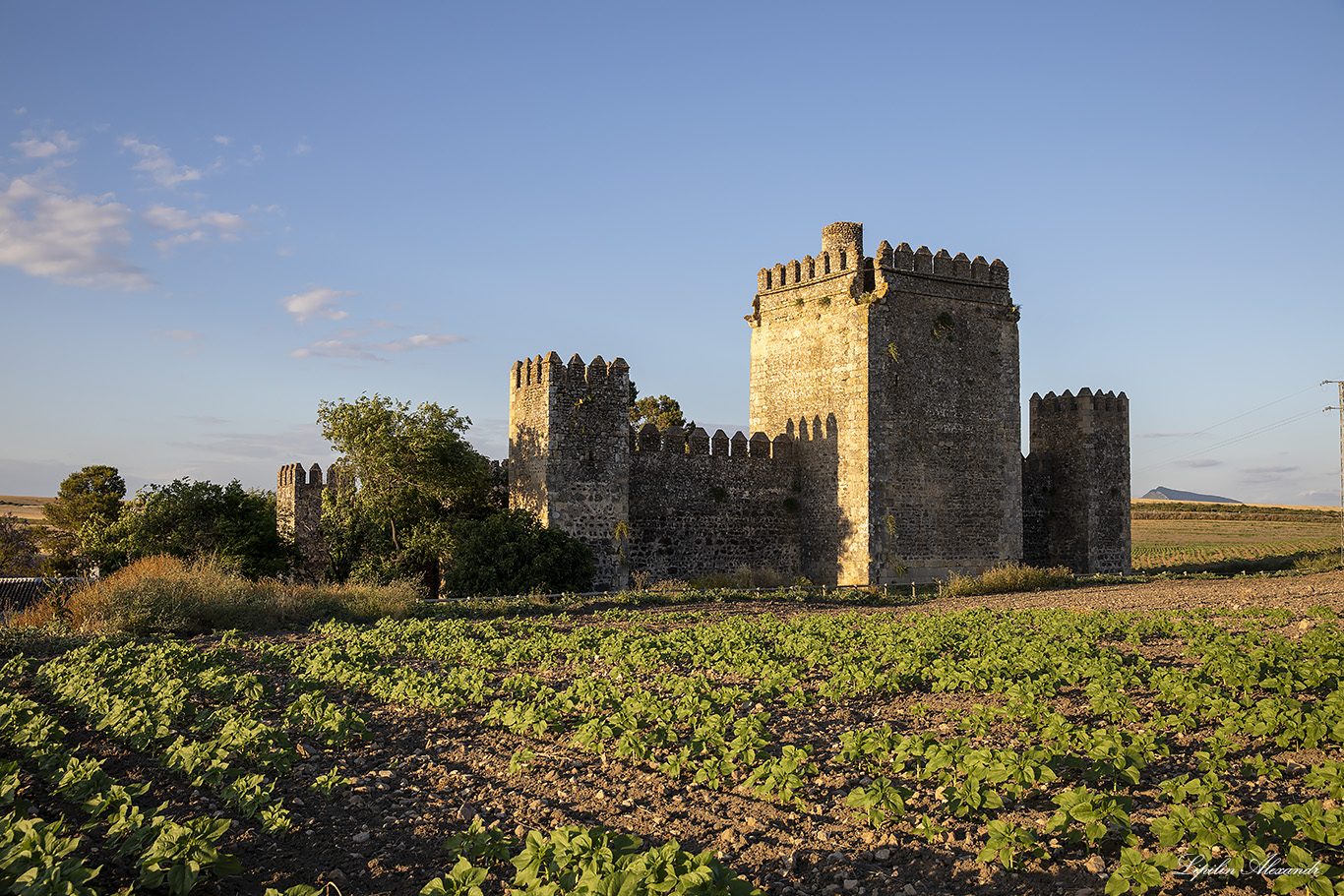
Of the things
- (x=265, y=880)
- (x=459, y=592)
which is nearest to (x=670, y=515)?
(x=459, y=592)

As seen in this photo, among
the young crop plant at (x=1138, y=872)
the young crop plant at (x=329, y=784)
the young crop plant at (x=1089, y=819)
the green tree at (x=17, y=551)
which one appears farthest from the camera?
the green tree at (x=17, y=551)

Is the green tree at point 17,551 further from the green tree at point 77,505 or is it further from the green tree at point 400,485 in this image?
the green tree at point 400,485

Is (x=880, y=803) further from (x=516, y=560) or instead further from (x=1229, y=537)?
(x=1229, y=537)

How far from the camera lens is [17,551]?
1283 inches

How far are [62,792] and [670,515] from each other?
1777 centimetres

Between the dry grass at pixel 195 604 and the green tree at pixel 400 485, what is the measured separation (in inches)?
139

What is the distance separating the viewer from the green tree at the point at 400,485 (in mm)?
21234

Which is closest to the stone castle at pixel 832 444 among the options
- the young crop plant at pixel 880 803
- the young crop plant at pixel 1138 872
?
the young crop plant at pixel 880 803

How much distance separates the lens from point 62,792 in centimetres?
575

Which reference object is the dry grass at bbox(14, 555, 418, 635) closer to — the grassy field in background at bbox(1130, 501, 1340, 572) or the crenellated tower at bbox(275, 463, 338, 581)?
the crenellated tower at bbox(275, 463, 338, 581)

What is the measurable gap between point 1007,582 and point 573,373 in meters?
11.3

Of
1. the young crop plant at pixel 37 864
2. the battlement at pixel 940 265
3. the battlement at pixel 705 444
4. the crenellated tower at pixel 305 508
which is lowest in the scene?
the young crop plant at pixel 37 864

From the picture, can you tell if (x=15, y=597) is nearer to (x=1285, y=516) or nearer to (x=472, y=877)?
A: (x=472, y=877)

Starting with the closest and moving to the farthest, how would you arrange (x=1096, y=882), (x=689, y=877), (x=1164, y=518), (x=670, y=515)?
(x=689, y=877) < (x=1096, y=882) < (x=670, y=515) < (x=1164, y=518)
